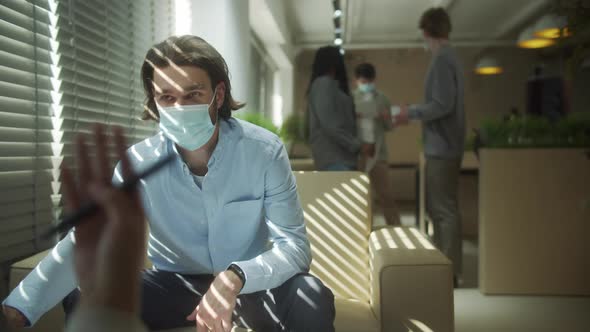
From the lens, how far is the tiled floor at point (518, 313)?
8.16 ft

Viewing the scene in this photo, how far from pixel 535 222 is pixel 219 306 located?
7.77 ft

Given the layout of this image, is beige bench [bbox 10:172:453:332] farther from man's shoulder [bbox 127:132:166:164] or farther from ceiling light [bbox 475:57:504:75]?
ceiling light [bbox 475:57:504:75]

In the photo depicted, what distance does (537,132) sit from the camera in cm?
307

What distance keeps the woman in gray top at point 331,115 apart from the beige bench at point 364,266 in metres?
1.20

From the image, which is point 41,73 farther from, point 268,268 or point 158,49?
point 268,268

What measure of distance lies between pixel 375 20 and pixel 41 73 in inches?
266

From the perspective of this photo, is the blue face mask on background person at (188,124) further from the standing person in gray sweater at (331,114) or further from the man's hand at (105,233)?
the standing person in gray sweater at (331,114)

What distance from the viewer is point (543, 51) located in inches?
343

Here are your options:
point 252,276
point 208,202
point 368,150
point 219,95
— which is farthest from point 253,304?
point 368,150

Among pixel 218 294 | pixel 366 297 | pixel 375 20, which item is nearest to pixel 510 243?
pixel 366 297

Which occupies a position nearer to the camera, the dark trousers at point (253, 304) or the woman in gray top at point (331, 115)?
the dark trousers at point (253, 304)

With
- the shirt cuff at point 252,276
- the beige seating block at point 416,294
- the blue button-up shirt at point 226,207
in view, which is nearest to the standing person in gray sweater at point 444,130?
the beige seating block at point 416,294

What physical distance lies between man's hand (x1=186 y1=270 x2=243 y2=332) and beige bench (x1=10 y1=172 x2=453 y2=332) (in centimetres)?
26

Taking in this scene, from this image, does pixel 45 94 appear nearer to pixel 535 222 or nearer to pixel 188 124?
pixel 188 124
